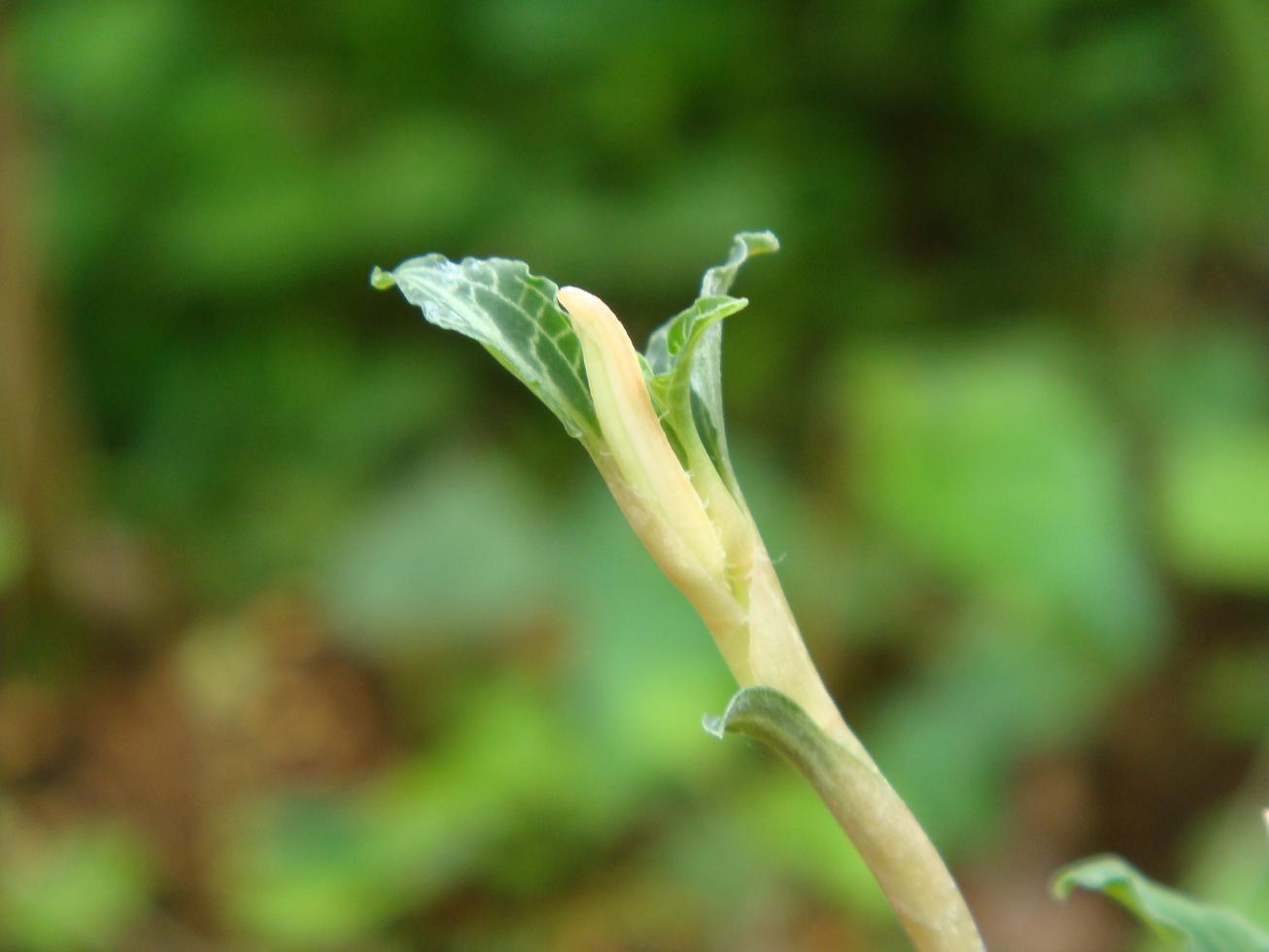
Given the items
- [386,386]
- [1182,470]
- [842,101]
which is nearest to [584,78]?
[842,101]

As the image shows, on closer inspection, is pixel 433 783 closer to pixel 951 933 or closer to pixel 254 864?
pixel 254 864

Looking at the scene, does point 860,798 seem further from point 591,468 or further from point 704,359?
point 591,468

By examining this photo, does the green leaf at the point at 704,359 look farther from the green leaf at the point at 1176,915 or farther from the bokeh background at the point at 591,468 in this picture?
the bokeh background at the point at 591,468

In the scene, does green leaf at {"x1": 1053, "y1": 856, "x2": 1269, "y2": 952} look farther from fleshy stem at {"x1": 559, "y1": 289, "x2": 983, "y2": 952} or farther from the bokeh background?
the bokeh background

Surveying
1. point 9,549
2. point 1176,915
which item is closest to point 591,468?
point 9,549

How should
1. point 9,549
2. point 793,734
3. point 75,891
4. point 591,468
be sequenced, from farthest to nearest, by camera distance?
point 591,468 → point 9,549 → point 75,891 → point 793,734
